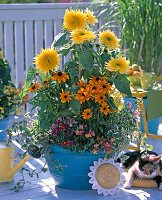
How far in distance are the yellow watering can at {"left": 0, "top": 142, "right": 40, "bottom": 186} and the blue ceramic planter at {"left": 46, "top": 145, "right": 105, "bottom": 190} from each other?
7.5 inches

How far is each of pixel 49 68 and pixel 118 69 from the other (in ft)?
1.21

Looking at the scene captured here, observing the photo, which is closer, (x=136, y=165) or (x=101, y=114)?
(x=101, y=114)

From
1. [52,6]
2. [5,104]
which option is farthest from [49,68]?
[52,6]

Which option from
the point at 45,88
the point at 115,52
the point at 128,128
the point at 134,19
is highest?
the point at 134,19

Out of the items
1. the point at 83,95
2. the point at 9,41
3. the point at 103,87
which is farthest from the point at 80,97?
the point at 9,41

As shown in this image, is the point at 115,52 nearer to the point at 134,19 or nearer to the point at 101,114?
the point at 101,114

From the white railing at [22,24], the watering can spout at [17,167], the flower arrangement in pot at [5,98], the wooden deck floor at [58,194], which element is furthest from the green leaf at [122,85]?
the white railing at [22,24]

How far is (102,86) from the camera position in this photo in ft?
7.06

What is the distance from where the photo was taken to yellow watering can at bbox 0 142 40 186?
2349mm

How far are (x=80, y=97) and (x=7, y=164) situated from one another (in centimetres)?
63

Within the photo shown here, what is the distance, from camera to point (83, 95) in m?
2.14

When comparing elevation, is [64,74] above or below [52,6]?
below

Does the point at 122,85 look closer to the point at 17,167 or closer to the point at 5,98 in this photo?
the point at 17,167

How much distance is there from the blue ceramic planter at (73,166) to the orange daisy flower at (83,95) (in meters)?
0.31
